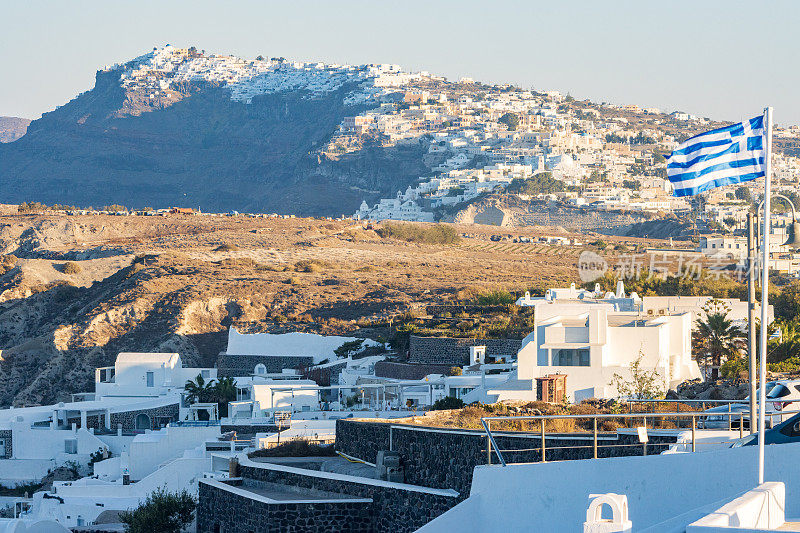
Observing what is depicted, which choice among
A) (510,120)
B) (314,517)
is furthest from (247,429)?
(510,120)

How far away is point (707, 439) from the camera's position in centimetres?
1212

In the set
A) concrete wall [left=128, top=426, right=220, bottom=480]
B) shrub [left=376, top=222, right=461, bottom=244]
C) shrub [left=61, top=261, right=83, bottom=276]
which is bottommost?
concrete wall [left=128, top=426, right=220, bottom=480]

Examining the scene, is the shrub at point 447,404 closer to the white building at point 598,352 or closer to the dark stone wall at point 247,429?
the white building at point 598,352

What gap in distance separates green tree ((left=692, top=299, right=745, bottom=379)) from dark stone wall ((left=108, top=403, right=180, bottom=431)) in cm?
1339

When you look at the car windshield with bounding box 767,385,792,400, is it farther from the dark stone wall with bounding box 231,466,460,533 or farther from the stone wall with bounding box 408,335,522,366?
the stone wall with bounding box 408,335,522,366

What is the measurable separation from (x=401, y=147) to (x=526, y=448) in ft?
542

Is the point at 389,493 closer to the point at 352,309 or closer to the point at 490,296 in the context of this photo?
the point at 490,296

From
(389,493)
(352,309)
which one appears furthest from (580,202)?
(389,493)

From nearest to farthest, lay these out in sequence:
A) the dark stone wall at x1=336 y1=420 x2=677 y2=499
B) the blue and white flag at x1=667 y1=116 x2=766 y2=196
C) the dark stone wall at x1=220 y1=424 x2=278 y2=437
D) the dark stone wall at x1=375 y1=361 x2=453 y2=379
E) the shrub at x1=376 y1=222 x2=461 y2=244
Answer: the blue and white flag at x1=667 y1=116 x2=766 y2=196
the dark stone wall at x1=336 y1=420 x2=677 y2=499
the dark stone wall at x1=220 y1=424 x2=278 y2=437
the dark stone wall at x1=375 y1=361 x2=453 y2=379
the shrub at x1=376 y1=222 x2=461 y2=244

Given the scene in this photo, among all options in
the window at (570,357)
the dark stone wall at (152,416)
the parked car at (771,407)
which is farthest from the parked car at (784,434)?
the dark stone wall at (152,416)

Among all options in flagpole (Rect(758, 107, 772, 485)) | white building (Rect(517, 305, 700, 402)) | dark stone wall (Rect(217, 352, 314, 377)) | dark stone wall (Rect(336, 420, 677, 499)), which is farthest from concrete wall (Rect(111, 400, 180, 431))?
flagpole (Rect(758, 107, 772, 485))

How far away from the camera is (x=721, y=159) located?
10.3 m

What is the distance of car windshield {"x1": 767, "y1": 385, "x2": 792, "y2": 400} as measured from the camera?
15447 mm

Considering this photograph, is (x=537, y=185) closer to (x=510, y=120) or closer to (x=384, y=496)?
(x=510, y=120)
